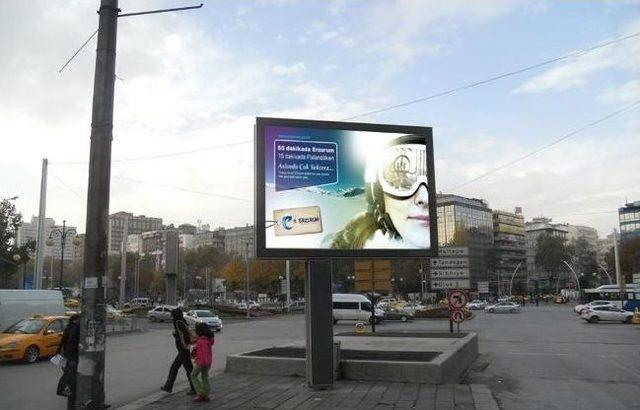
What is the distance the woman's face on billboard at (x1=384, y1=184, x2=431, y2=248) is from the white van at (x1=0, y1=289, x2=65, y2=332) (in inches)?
680

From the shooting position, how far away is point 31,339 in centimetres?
1884

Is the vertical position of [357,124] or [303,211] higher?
[357,124]

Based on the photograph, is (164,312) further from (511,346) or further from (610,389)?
(610,389)

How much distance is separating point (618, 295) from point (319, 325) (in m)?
67.9

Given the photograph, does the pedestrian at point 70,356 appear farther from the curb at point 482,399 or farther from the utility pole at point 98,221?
the curb at point 482,399

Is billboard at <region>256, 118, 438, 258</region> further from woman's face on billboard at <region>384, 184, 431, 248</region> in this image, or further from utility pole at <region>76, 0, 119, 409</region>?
utility pole at <region>76, 0, 119, 409</region>

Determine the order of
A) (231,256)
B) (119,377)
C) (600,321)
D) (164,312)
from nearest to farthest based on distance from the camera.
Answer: (119,377) → (600,321) → (164,312) → (231,256)

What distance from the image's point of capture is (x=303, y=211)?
1159cm

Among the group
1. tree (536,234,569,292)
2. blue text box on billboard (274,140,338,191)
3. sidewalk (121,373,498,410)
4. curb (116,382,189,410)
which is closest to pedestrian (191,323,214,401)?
sidewalk (121,373,498,410)

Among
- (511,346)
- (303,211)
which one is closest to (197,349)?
(303,211)

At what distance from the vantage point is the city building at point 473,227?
13914 centimetres

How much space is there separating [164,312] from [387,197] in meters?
46.3

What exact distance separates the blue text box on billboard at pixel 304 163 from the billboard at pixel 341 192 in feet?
0.06

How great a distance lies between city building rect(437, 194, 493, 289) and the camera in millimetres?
139137
